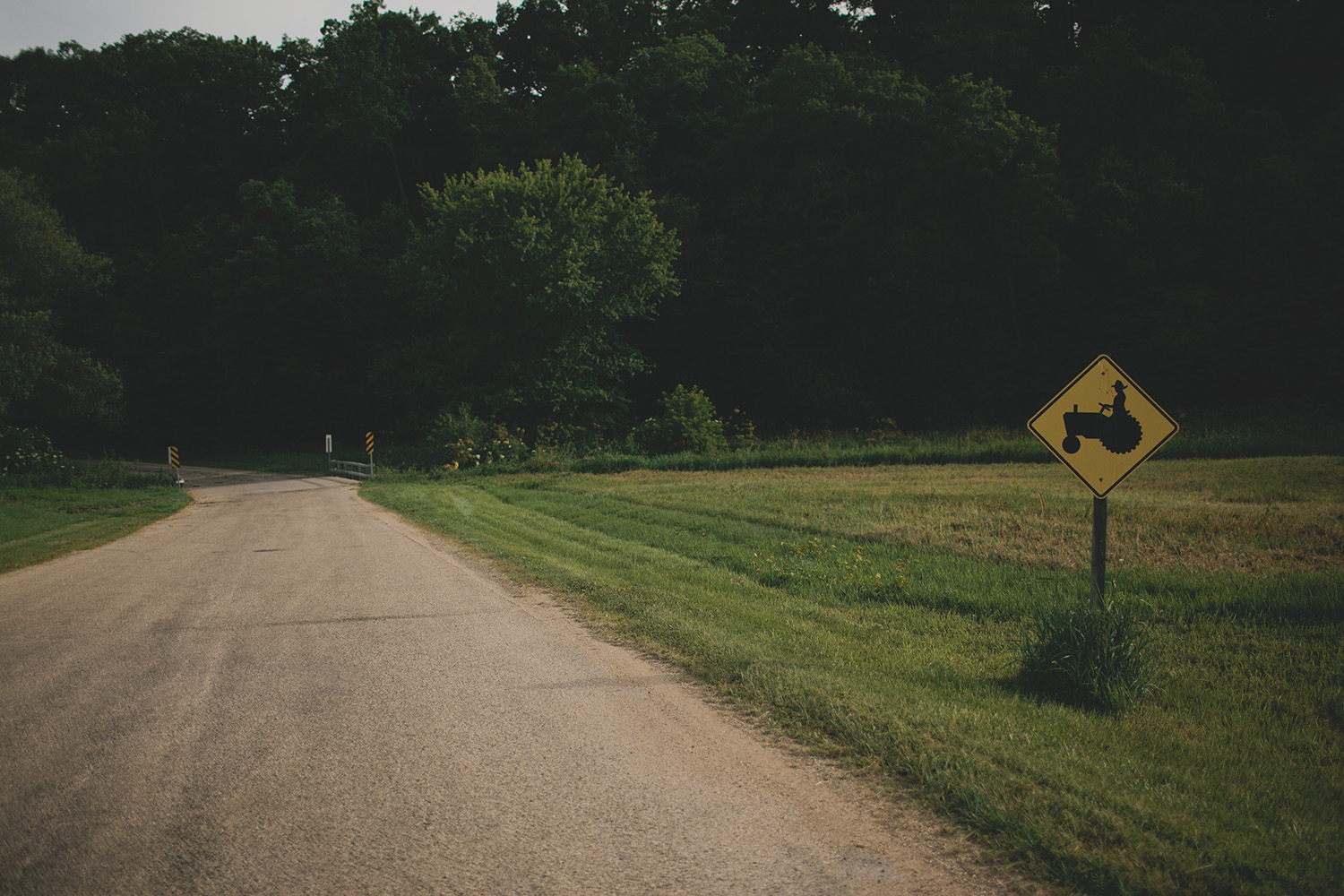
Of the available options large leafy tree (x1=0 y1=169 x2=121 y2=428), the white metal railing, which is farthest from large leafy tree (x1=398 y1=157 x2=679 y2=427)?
large leafy tree (x1=0 y1=169 x2=121 y2=428)

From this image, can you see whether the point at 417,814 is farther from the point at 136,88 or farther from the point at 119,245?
the point at 136,88

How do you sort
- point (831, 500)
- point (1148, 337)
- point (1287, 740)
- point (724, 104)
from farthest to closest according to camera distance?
point (724, 104), point (1148, 337), point (831, 500), point (1287, 740)

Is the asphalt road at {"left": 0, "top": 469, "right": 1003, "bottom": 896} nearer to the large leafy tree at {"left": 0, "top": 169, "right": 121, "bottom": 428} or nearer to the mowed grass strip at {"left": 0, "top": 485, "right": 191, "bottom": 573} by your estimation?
the mowed grass strip at {"left": 0, "top": 485, "right": 191, "bottom": 573}

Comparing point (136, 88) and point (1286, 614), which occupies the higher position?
point (136, 88)

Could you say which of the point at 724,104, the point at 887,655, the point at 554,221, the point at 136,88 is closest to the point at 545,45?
the point at 724,104

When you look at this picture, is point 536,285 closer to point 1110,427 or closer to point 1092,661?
point 1110,427

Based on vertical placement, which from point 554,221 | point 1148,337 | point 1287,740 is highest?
point 554,221

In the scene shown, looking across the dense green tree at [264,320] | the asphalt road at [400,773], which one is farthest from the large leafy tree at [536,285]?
the asphalt road at [400,773]

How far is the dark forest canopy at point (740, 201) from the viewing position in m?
36.4

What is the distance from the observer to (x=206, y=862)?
3326 millimetres

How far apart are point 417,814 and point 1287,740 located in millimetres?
4822

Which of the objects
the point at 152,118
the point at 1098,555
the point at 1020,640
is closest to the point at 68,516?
the point at 1020,640

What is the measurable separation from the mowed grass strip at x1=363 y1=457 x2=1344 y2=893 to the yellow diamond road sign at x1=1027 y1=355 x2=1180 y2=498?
1.55 m

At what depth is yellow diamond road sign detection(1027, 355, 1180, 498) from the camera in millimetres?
5520
